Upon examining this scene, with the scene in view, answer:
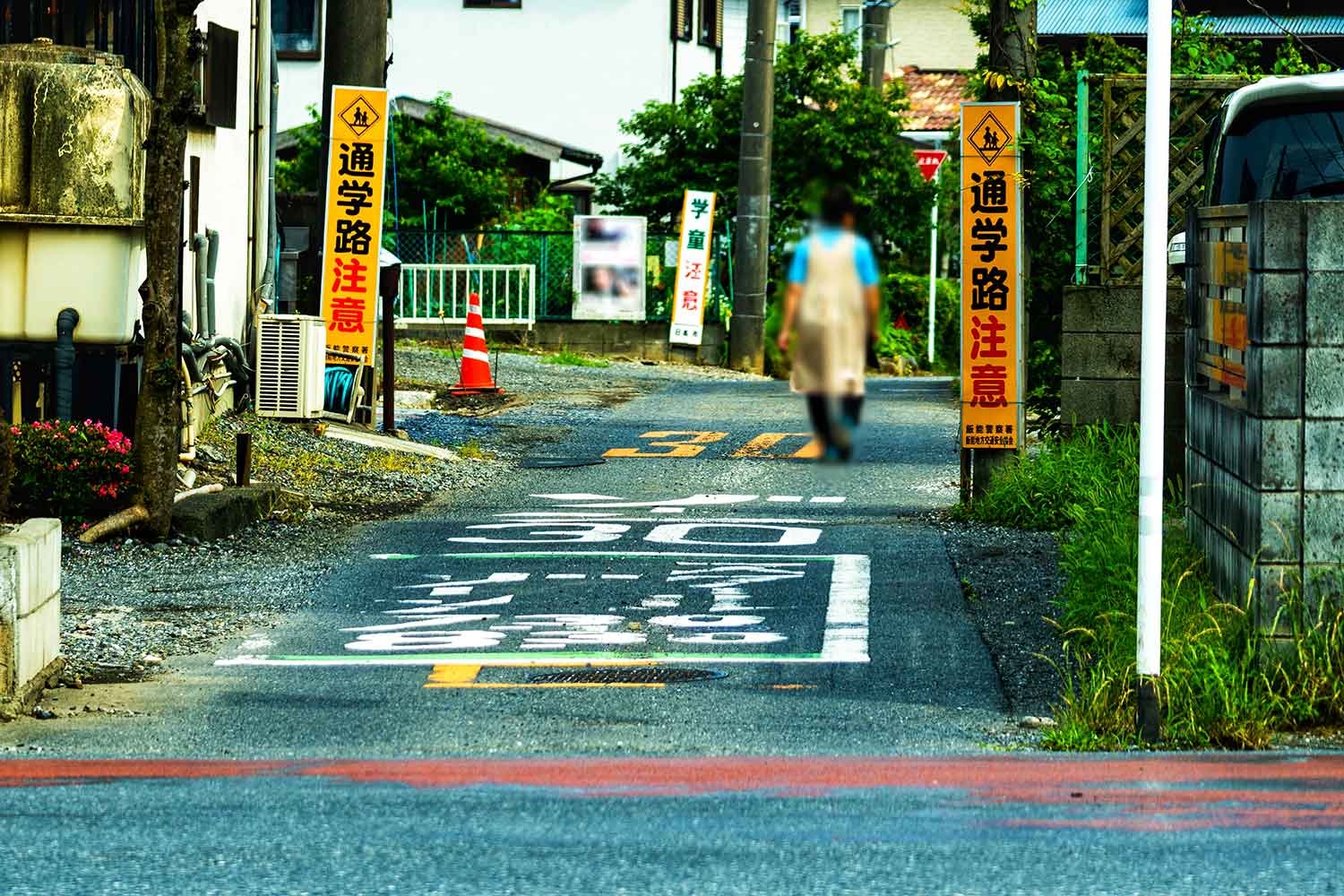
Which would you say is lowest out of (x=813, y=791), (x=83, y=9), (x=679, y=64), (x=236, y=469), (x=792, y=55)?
(x=813, y=791)

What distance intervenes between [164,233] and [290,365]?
739cm

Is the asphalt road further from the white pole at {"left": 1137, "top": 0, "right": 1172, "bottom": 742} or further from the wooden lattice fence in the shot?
the wooden lattice fence

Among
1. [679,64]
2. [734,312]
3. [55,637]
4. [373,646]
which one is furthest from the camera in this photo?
[679,64]

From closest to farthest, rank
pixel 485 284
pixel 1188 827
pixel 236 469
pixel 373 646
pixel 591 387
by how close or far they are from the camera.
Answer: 1. pixel 1188 827
2. pixel 373 646
3. pixel 236 469
4. pixel 591 387
5. pixel 485 284

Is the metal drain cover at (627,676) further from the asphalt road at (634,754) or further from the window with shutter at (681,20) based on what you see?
the window with shutter at (681,20)

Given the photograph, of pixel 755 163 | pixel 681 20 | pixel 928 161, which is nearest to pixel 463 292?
pixel 681 20

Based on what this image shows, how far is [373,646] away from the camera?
1803 cm

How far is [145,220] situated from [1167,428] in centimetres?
1127

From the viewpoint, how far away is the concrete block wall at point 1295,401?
13539mm

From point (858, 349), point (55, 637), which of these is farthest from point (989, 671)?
point (858, 349)

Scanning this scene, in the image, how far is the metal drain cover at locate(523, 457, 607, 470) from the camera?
2914cm

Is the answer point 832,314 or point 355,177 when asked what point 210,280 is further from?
point 832,314

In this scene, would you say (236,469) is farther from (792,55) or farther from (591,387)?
(792,55)

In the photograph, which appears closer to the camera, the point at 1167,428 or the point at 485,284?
the point at 1167,428
